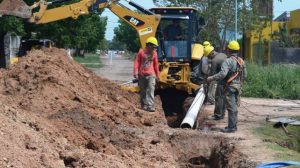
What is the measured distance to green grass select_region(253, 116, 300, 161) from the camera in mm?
9759

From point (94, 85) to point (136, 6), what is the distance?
2.76m

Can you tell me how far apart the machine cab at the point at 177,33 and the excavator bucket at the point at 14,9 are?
393 centimetres

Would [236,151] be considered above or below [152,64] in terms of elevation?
below

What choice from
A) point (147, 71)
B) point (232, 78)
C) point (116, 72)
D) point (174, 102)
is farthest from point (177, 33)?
point (116, 72)

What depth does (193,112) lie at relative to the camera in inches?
556

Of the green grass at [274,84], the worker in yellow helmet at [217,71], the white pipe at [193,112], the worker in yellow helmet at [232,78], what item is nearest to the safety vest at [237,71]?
the worker in yellow helmet at [232,78]

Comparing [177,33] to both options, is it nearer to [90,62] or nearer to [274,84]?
[274,84]

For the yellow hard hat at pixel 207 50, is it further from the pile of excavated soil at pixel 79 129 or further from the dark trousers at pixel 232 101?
the dark trousers at pixel 232 101

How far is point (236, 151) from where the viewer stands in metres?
10.2

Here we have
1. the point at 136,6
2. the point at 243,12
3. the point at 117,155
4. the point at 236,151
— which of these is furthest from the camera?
the point at 243,12

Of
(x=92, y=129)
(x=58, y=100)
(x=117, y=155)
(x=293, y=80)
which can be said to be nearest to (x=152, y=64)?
(x=58, y=100)

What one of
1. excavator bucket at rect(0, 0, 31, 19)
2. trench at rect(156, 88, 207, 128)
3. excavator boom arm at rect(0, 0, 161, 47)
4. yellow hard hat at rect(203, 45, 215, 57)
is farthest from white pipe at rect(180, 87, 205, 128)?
excavator bucket at rect(0, 0, 31, 19)

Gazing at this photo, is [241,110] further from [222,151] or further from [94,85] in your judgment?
[222,151]

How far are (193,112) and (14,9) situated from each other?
5.11m
